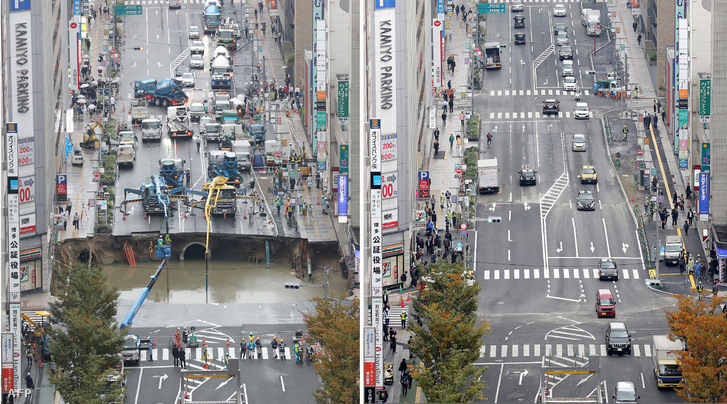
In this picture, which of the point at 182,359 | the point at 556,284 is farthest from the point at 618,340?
the point at 182,359

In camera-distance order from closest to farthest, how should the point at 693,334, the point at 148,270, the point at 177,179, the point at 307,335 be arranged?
the point at 693,334 < the point at 307,335 < the point at 148,270 < the point at 177,179

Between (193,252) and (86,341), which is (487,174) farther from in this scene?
(86,341)

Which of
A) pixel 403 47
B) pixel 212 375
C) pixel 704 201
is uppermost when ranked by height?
pixel 403 47

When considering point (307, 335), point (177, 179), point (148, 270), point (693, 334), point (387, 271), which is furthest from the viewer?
point (177, 179)

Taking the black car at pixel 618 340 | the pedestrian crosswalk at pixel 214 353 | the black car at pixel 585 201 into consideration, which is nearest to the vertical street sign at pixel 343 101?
the black car at pixel 585 201

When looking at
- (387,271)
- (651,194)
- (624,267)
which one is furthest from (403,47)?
(651,194)

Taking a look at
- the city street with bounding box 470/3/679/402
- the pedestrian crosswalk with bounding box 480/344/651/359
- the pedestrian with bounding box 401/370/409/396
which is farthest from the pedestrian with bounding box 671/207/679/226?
the pedestrian with bounding box 401/370/409/396

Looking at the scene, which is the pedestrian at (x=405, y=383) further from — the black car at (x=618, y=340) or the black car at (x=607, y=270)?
the black car at (x=607, y=270)

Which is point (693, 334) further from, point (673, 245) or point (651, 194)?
point (651, 194)
